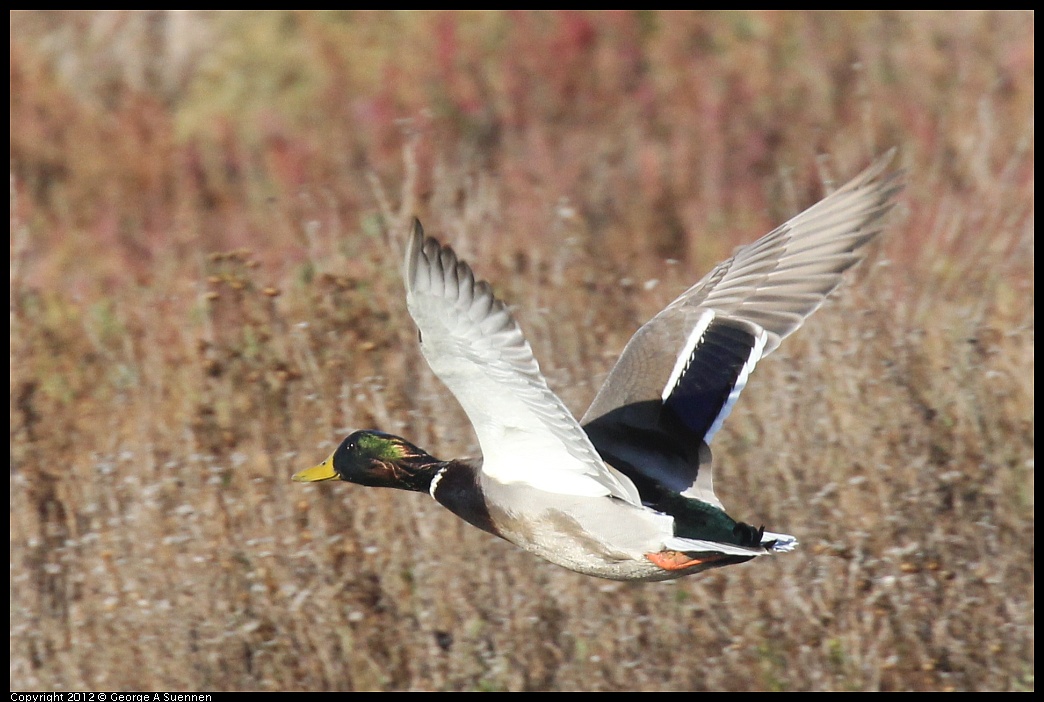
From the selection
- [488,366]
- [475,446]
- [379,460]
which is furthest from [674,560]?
[475,446]

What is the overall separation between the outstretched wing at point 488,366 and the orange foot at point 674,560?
0.18 m

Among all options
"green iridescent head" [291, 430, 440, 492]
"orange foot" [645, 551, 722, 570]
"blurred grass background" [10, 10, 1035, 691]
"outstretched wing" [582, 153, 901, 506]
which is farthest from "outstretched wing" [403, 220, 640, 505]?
"blurred grass background" [10, 10, 1035, 691]

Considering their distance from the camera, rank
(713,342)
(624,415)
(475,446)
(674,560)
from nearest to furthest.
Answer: (674,560)
(624,415)
(713,342)
(475,446)

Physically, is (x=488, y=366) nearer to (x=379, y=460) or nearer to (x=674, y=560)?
(x=674, y=560)

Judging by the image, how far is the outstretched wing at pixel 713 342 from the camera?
12.6ft

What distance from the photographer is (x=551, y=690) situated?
4414 millimetres

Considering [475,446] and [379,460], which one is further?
[475,446]

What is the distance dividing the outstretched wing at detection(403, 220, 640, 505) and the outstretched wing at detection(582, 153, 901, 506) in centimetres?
40

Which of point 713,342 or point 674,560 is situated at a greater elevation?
point 713,342

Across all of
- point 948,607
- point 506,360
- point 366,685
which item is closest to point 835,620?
point 948,607

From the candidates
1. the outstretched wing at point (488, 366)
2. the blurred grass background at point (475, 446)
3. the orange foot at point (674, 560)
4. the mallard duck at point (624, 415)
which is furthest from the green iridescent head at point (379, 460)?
the orange foot at point (674, 560)

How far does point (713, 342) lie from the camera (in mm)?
4078

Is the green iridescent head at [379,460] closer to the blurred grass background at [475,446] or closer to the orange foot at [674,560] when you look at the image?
the blurred grass background at [475,446]

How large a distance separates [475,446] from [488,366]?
189 cm
